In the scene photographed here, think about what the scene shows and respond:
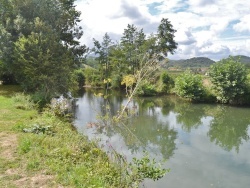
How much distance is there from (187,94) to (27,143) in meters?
22.7

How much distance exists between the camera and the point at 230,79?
25094 millimetres

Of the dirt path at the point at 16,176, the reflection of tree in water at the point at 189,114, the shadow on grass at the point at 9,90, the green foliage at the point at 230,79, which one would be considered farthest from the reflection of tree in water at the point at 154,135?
the green foliage at the point at 230,79

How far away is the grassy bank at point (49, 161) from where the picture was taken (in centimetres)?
580

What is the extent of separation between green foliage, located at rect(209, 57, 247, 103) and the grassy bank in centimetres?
1946

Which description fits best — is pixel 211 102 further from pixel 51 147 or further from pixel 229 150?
pixel 51 147

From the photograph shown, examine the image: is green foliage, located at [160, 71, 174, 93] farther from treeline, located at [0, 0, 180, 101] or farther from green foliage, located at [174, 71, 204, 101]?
treeline, located at [0, 0, 180, 101]

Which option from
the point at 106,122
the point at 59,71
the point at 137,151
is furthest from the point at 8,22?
the point at 137,151

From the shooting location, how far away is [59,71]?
61.3ft

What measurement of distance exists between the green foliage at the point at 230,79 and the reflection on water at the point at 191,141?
6.64 feet

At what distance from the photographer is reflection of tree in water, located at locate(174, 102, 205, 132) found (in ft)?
59.9

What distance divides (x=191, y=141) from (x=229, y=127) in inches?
208

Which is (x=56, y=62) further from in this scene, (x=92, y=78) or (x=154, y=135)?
(x=92, y=78)

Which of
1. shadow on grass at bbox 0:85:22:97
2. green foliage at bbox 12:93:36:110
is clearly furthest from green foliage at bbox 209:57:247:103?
shadow on grass at bbox 0:85:22:97

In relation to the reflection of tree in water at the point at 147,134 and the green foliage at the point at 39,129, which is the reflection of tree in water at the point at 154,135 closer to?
the reflection of tree in water at the point at 147,134
